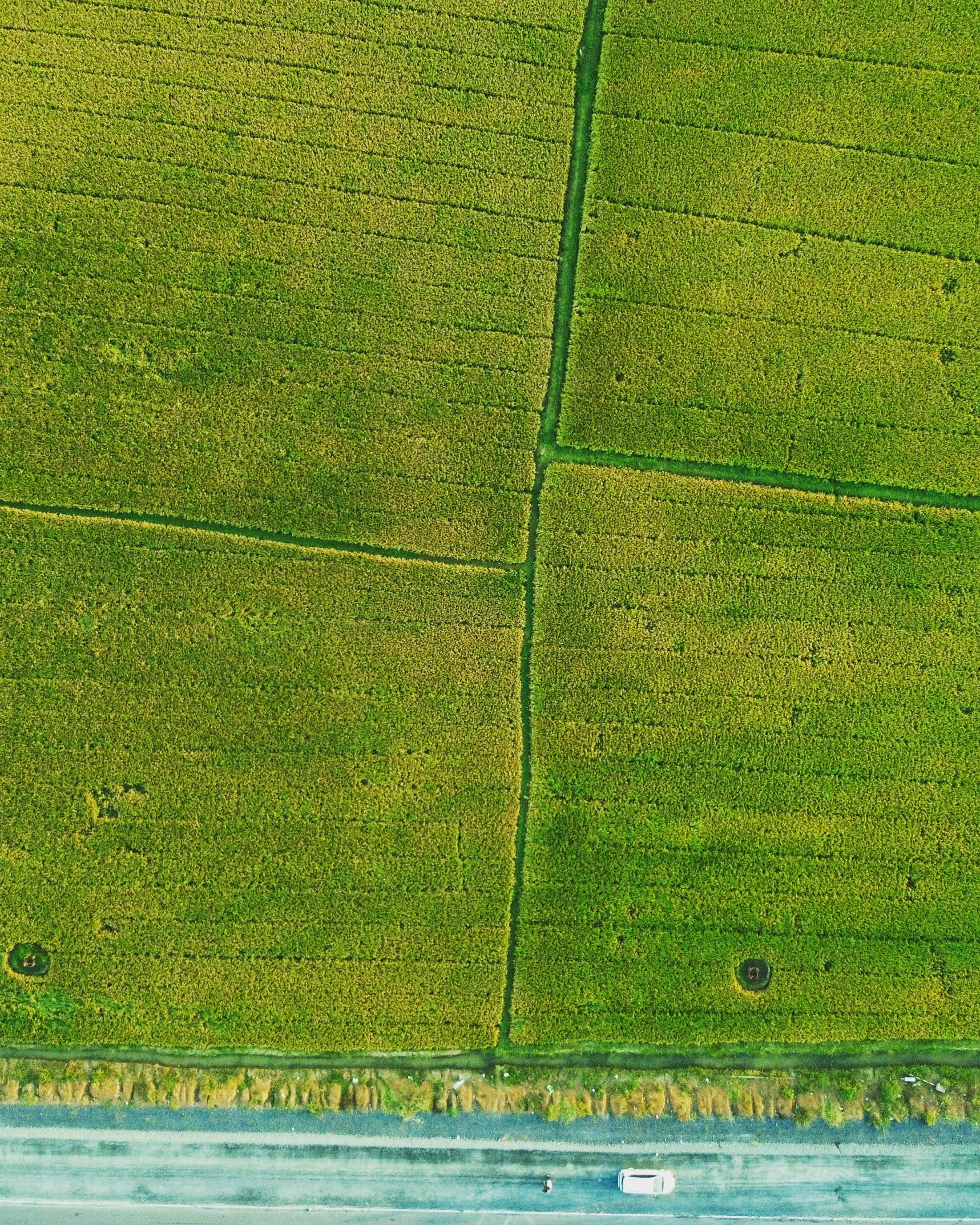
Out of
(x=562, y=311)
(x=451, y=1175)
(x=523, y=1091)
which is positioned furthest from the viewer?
(x=562, y=311)

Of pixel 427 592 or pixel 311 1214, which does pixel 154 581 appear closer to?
pixel 427 592

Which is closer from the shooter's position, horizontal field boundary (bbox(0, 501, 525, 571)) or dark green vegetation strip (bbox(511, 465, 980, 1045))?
dark green vegetation strip (bbox(511, 465, 980, 1045))

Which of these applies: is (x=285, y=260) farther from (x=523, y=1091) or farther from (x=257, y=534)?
(x=523, y=1091)

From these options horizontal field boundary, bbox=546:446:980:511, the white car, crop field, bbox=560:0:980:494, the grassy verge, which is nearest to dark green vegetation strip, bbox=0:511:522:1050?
the grassy verge

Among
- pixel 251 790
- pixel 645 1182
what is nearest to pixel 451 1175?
pixel 645 1182

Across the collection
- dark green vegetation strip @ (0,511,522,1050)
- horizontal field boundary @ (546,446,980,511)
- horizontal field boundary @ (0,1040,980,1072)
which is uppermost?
horizontal field boundary @ (546,446,980,511)

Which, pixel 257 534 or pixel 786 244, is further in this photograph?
pixel 786 244

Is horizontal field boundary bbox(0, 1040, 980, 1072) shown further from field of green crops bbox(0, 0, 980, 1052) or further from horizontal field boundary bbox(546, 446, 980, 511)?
horizontal field boundary bbox(546, 446, 980, 511)

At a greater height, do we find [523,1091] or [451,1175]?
[523,1091]
